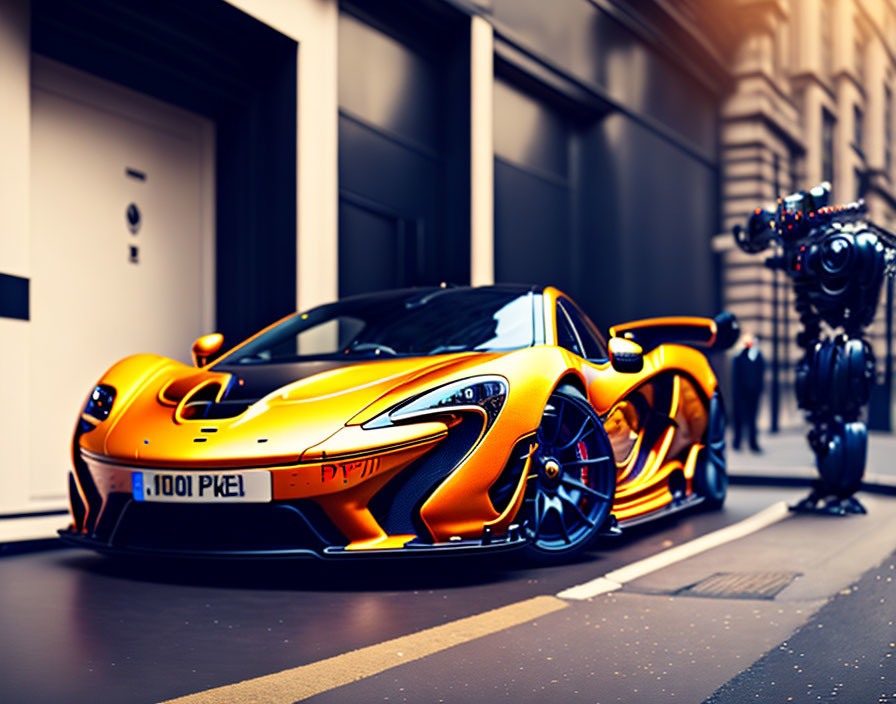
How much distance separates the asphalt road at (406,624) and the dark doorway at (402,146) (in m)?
5.12

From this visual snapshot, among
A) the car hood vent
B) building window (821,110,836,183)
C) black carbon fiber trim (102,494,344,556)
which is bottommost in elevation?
black carbon fiber trim (102,494,344,556)

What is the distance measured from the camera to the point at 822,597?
4250 mm

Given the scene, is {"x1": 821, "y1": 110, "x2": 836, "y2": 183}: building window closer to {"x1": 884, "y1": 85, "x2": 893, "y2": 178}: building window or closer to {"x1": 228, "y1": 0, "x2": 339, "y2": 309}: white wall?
{"x1": 884, "y1": 85, "x2": 893, "y2": 178}: building window

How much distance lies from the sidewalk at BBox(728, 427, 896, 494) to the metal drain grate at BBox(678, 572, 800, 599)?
3304 mm

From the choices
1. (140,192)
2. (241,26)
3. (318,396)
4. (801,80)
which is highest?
(801,80)

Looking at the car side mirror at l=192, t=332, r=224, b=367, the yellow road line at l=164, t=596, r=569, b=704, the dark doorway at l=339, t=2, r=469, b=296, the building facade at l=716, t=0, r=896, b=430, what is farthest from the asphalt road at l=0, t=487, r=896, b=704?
the building facade at l=716, t=0, r=896, b=430

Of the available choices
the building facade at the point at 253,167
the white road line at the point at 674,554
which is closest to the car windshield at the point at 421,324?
the white road line at the point at 674,554

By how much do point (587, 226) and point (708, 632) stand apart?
36.2 feet

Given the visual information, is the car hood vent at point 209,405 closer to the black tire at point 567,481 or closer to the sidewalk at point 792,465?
the black tire at point 567,481

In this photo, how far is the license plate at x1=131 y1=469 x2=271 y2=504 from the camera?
13.7 ft

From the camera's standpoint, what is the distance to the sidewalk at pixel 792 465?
838cm

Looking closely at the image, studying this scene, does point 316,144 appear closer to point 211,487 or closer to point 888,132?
point 211,487

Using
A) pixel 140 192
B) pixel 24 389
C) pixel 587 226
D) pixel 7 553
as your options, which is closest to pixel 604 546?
pixel 7 553

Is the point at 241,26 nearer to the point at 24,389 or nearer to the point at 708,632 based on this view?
the point at 24,389
